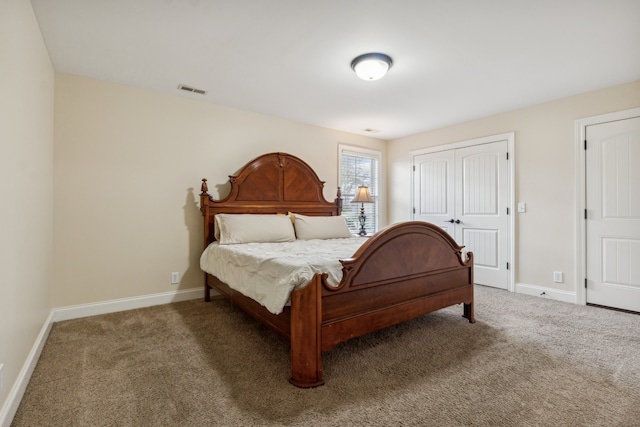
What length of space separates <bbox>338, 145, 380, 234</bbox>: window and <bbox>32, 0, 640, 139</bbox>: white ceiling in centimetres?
151

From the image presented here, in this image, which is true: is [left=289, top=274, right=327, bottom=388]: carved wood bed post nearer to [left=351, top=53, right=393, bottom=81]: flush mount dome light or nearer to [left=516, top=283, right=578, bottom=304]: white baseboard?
[left=351, top=53, right=393, bottom=81]: flush mount dome light

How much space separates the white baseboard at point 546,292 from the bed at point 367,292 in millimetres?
1461

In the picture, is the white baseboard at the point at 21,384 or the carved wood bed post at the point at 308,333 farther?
the carved wood bed post at the point at 308,333

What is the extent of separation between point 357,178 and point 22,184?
4.22 m

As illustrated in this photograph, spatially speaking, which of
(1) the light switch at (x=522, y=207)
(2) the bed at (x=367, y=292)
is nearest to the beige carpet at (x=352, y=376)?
(2) the bed at (x=367, y=292)

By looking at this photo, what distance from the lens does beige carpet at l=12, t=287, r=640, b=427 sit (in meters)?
1.52

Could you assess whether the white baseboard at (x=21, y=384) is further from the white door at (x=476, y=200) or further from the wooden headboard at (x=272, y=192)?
the white door at (x=476, y=200)

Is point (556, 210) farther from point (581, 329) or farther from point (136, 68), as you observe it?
Answer: point (136, 68)

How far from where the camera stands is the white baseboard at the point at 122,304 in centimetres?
288

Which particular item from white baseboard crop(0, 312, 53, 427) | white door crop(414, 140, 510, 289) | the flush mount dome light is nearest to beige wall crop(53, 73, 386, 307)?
white baseboard crop(0, 312, 53, 427)

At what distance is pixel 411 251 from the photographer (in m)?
2.38

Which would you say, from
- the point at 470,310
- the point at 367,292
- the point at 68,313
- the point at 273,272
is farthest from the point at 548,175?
the point at 68,313

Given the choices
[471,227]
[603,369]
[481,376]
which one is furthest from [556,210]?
[481,376]

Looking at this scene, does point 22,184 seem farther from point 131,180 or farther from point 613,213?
point 613,213
